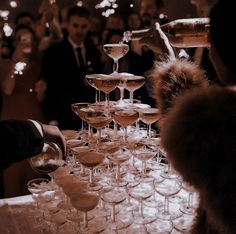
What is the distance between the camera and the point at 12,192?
284cm

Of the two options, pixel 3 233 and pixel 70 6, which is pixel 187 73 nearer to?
pixel 3 233

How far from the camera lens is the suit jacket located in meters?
2.79

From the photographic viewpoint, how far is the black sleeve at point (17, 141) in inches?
45.3

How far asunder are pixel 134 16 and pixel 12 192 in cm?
161

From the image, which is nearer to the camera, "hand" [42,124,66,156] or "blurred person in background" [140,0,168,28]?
"hand" [42,124,66,156]

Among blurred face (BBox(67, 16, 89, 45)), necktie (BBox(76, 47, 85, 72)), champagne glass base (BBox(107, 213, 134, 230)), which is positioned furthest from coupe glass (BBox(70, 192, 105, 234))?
blurred face (BBox(67, 16, 89, 45))

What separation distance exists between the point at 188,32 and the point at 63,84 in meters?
1.33

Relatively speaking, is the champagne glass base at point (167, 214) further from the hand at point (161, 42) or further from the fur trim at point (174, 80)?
the hand at point (161, 42)

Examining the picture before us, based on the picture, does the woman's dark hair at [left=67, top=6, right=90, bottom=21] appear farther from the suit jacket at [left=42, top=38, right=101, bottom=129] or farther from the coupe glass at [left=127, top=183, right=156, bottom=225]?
the coupe glass at [left=127, top=183, right=156, bottom=225]

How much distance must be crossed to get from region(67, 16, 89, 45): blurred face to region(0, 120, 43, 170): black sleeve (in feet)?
5.72

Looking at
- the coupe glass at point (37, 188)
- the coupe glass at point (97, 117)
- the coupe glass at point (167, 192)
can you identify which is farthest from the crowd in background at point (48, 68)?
the coupe glass at point (167, 192)

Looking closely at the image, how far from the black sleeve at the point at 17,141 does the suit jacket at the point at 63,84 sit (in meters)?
1.54

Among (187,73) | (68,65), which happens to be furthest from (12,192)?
(187,73)

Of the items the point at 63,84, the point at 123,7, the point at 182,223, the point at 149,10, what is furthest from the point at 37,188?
the point at 123,7
